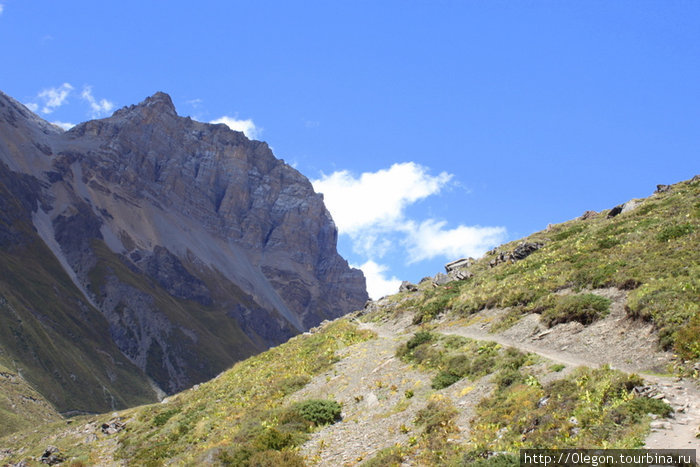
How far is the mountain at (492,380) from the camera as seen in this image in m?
14.9

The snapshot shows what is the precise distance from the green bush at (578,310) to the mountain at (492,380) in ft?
0.25

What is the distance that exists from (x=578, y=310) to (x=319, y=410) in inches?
487

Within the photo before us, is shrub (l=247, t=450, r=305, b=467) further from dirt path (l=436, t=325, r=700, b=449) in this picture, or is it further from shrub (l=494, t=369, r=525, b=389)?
dirt path (l=436, t=325, r=700, b=449)

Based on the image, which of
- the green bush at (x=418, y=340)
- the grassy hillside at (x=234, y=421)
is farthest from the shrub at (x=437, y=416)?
the green bush at (x=418, y=340)

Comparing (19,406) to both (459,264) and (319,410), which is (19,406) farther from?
(319,410)

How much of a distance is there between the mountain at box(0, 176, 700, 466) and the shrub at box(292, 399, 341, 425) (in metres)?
0.07

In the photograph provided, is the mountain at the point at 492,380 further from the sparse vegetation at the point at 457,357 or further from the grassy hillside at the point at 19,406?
the grassy hillside at the point at 19,406

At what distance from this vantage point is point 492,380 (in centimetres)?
1998

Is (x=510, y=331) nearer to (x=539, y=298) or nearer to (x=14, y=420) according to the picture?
(x=539, y=298)

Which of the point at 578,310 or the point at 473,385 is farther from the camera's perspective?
the point at 578,310

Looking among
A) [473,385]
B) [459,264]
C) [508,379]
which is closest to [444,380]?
[473,385]

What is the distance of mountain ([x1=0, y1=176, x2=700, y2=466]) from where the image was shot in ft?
49.0

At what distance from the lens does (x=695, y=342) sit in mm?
17047

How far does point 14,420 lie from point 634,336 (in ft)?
326
